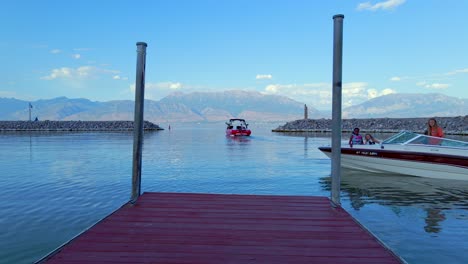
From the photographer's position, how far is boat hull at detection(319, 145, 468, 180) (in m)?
13.5

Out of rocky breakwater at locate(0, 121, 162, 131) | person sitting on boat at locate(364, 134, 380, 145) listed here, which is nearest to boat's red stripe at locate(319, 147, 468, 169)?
person sitting on boat at locate(364, 134, 380, 145)

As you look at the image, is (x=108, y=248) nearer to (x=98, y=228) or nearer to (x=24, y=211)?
(x=98, y=228)

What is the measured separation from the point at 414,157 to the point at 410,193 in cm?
277

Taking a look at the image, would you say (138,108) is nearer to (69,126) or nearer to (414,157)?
(414,157)

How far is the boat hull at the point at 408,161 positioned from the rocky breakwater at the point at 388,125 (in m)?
50.8

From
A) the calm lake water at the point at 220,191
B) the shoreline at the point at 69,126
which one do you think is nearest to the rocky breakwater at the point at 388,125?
the shoreline at the point at 69,126

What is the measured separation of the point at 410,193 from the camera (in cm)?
1198

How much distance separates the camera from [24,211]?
9492 millimetres

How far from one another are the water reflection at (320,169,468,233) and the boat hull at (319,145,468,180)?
10.4 inches

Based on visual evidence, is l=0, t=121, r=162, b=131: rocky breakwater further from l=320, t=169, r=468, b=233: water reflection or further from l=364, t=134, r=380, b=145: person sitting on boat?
l=320, t=169, r=468, b=233: water reflection

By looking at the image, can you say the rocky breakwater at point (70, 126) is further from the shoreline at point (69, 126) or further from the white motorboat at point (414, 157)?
the white motorboat at point (414, 157)

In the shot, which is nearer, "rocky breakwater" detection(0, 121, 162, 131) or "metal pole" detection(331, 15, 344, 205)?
"metal pole" detection(331, 15, 344, 205)

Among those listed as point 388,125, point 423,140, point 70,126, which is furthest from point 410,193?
point 70,126

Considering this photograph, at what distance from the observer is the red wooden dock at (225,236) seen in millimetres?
4191
